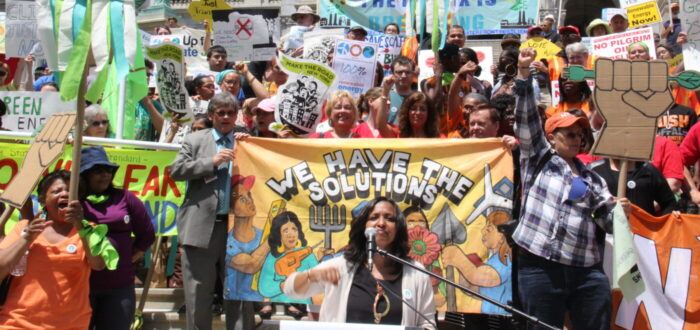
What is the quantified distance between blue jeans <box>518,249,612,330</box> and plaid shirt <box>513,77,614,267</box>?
0.21ft

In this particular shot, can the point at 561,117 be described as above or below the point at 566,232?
above

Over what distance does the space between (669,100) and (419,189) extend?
5.86 ft

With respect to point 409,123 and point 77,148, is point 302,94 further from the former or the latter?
point 77,148

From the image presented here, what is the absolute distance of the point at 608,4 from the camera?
29328 millimetres

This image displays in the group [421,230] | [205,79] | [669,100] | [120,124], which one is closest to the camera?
[669,100]

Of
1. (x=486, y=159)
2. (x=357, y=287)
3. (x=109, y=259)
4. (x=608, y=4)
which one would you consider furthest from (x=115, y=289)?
(x=608, y=4)

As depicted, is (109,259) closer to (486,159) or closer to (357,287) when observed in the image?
(357,287)

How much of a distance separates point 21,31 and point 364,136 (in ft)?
15.2

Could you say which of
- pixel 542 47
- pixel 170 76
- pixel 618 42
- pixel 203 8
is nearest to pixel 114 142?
pixel 170 76

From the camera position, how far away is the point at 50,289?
5.16 meters

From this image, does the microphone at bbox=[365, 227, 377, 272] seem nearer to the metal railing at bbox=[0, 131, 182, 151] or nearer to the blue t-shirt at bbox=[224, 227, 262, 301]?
the blue t-shirt at bbox=[224, 227, 262, 301]

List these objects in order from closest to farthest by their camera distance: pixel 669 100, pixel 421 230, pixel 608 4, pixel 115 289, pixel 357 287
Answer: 1. pixel 357 287
2. pixel 669 100
3. pixel 115 289
4. pixel 421 230
5. pixel 608 4

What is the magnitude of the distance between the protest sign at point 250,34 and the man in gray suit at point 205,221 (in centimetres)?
371

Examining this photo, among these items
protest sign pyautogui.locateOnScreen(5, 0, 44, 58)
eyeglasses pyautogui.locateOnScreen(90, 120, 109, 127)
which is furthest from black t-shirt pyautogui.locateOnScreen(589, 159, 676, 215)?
protest sign pyautogui.locateOnScreen(5, 0, 44, 58)
